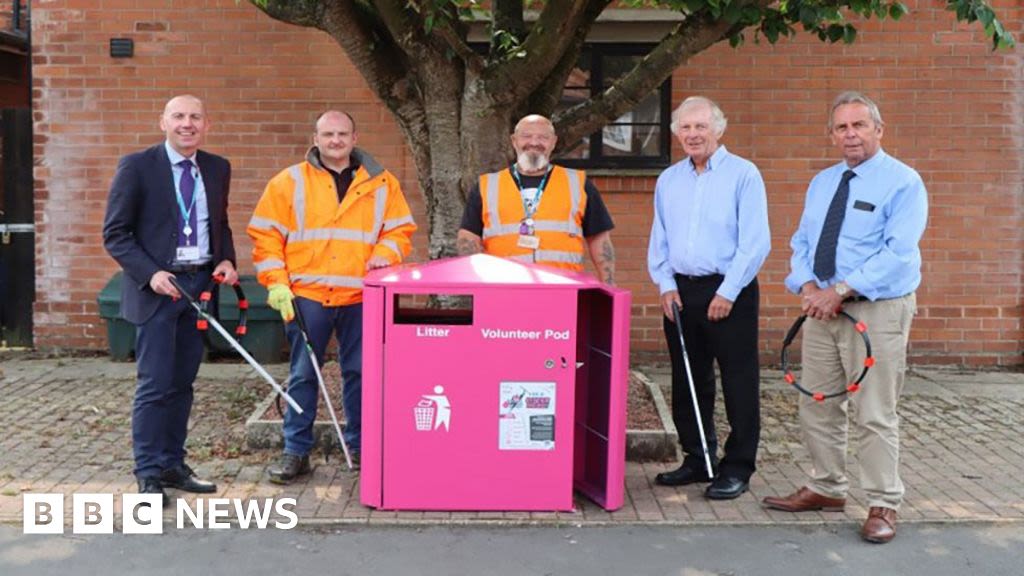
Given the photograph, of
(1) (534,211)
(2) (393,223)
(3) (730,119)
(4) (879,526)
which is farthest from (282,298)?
(3) (730,119)

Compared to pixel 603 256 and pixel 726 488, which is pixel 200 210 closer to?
pixel 603 256

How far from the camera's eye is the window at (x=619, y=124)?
9.40 m

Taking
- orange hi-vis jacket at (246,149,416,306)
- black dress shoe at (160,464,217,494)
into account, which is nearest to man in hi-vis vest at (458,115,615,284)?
orange hi-vis jacket at (246,149,416,306)

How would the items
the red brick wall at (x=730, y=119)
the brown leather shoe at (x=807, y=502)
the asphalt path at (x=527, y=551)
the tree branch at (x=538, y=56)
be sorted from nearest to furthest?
the asphalt path at (x=527, y=551)
the brown leather shoe at (x=807, y=502)
the tree branch at (x=538, y=56)
the red brick wall at (x=730, y=119)

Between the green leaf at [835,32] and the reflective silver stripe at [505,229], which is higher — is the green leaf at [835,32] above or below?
above

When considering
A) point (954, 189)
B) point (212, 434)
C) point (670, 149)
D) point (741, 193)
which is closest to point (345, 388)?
point (212, 434)

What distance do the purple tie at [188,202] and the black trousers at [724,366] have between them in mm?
2371

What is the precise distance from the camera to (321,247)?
5520mm

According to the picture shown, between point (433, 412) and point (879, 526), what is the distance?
6.67ft

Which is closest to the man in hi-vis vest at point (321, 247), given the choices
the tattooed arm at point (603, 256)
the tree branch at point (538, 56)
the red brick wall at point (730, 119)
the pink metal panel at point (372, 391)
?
the pink metal panel at point (372, 391)

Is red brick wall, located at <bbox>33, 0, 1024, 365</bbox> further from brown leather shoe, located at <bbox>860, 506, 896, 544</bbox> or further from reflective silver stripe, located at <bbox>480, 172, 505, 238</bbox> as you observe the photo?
brown leather shoe, located at <bbox>860, 506, 896, 544</bbox>

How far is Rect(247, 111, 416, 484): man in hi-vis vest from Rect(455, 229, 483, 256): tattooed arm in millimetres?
312

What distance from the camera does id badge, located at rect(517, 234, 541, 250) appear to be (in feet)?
18.3

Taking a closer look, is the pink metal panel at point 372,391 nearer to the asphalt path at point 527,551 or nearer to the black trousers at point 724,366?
the asphalt path at point 527,551
